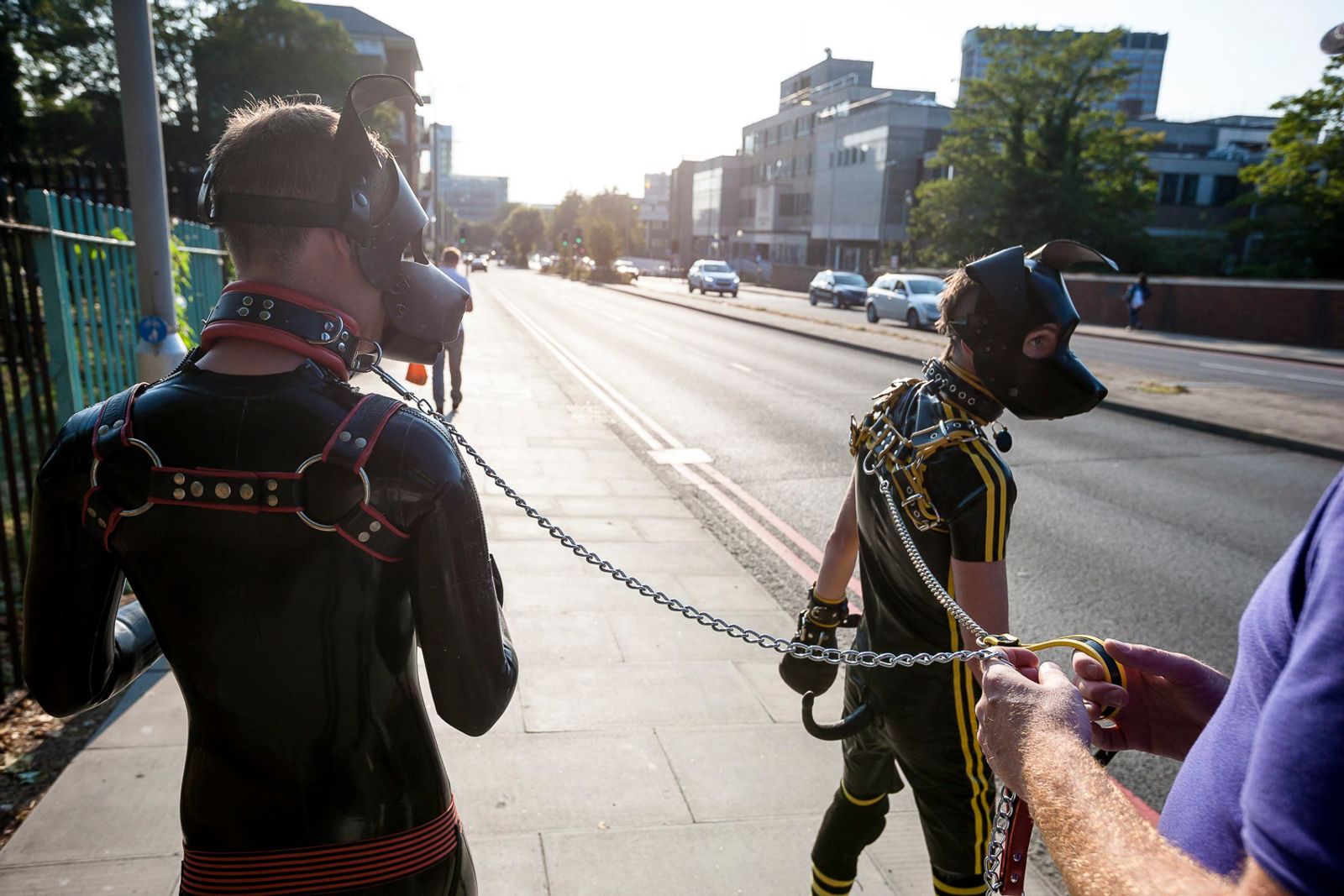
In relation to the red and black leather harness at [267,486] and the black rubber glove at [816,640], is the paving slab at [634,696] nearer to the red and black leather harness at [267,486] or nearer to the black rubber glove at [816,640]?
the black rubber glove at [816,640]

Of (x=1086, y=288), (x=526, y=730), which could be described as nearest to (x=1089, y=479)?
(x=526, y=730)

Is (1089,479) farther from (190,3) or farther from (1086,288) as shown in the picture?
(190,3)

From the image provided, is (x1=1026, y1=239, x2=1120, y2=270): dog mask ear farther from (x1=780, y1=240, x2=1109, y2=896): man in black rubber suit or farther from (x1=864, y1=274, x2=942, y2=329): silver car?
(x1=864, y1=274, x2=942, y2=329): silver car

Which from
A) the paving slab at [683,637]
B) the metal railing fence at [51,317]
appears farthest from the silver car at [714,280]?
the paving slab at [683,637]

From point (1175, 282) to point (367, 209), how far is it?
34939mm

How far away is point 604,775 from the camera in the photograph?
3.57 meters

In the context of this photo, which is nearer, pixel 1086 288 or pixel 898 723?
pixel 898 723

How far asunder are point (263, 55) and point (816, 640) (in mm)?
51126

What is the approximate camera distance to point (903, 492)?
230cm

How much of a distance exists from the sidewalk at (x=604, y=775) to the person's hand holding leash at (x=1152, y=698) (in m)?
1.66

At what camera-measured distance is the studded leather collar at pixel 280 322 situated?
57.1 inches

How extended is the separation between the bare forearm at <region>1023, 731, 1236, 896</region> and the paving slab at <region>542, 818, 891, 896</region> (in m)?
1.96

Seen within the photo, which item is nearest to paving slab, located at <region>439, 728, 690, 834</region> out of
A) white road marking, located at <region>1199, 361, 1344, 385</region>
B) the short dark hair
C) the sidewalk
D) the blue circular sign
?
the sidewalk

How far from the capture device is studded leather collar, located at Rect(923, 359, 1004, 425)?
2.37 metres
